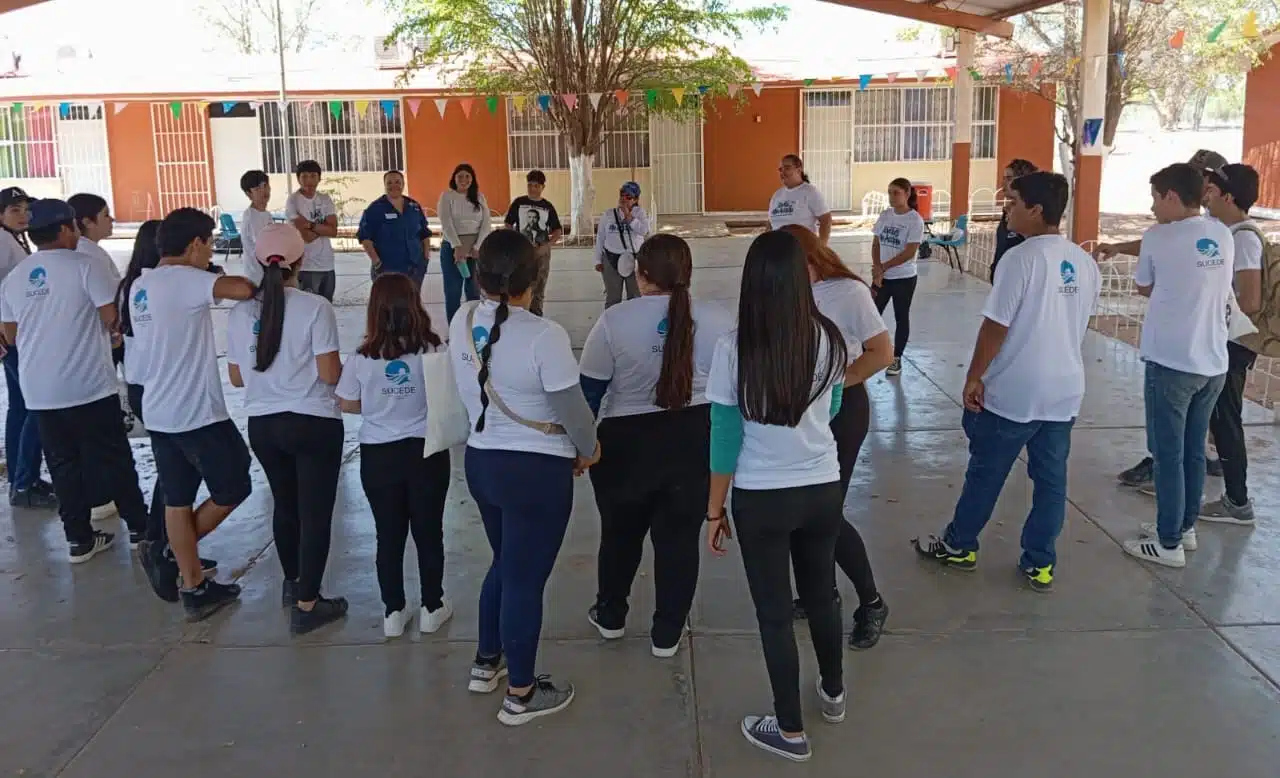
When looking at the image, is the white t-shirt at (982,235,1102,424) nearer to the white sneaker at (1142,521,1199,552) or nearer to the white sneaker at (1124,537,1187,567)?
the white sneaker at (1124,537,1187,567)

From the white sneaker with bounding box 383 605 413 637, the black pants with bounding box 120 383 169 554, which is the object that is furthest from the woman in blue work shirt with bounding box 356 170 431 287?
the white sneaker with bounding box 383 605 413 637

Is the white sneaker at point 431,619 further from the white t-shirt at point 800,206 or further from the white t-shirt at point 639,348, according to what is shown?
the white t-shirt at point 800,206

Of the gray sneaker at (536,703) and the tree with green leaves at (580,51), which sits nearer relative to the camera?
the gray sneaker at (536,703)

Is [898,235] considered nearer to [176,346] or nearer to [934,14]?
[176,346]

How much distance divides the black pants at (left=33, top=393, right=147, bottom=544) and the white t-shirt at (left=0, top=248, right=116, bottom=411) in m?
0.08

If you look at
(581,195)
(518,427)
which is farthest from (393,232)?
(581,195)

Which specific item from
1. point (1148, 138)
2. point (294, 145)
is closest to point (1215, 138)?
point (1148, 138)

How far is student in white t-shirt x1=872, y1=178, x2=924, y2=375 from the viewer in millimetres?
7688

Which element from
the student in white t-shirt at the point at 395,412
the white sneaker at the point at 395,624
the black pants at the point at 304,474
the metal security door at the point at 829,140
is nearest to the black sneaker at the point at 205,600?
the black pants at the point at 304,474

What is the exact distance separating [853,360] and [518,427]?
942 mm

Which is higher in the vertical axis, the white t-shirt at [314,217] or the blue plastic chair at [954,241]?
the white t-shirt at [314,217]

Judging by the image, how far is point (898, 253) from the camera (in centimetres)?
773

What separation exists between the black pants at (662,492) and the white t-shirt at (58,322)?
2.24 m

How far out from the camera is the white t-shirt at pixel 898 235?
25.1ft
